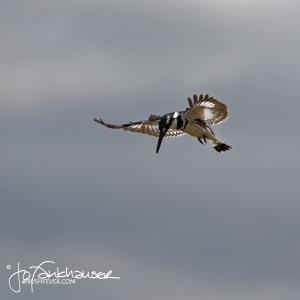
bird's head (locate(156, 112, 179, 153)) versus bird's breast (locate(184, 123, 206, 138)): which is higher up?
bird's head (locate(156, 112, 179, 153))

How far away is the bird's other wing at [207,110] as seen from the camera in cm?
17288

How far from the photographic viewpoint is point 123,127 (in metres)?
176

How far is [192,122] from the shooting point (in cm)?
17450

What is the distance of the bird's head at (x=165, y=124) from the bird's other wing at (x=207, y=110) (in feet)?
2.17

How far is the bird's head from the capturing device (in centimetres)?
17475

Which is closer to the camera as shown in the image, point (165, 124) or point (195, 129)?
point (195, 129)

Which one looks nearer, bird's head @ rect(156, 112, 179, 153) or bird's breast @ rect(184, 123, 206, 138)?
bird's breast @ rect(184, 123, 206, 138)

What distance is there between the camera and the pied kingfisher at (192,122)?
568 ft

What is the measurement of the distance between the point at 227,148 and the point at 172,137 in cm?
206

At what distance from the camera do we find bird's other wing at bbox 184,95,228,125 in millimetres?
172875

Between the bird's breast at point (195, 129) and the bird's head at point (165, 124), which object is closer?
the bird's breast at point (195, 129)

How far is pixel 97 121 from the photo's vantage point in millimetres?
173500

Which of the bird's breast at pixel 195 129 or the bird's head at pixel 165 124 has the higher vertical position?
the bird's head at pixel 165 124

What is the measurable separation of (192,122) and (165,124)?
1.15 m
